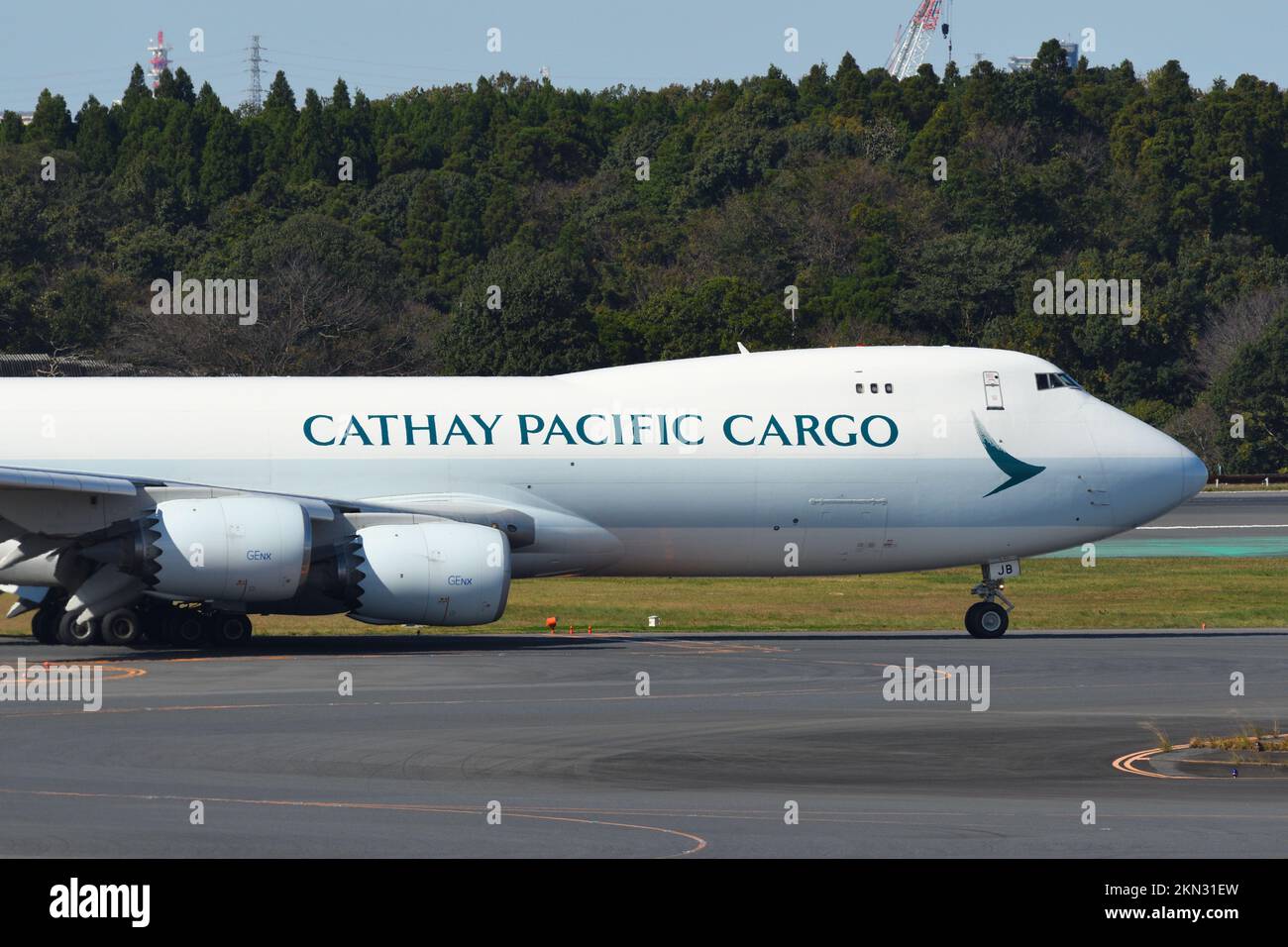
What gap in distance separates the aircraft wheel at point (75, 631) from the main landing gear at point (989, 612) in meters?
Answer: 17.3

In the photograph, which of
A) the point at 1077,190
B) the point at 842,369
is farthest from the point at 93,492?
the point at 1077,190

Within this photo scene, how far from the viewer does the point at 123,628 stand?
35438mm

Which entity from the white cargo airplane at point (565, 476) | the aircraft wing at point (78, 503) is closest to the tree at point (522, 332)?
the white cargo airplane at point (565, 476)

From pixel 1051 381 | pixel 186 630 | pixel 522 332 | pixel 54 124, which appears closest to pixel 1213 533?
pixel 1051 381

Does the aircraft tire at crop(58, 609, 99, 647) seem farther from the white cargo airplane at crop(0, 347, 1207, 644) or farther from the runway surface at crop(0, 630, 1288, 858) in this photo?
the runway surface at crop(0, 630, 1288, 858)

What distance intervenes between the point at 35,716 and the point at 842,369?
18.8 meters

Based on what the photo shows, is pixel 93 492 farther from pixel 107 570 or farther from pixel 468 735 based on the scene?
pixel 468 735

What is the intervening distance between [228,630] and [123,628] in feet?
6.45

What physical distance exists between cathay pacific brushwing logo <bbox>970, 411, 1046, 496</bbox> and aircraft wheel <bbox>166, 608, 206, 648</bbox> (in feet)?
51.6

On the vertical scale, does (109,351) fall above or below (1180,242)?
below

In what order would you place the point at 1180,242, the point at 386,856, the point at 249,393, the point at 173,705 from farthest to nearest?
1. the point at 1180,242
2. the point at 249,393
3. the point at 173,705
4. the point at 386,856

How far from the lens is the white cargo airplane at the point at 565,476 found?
112ft

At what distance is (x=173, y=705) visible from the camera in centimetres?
2673

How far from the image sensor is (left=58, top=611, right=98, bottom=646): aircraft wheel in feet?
116
